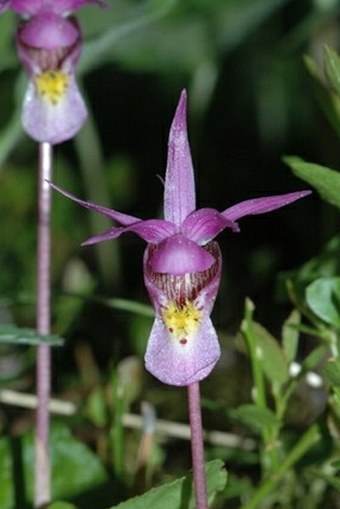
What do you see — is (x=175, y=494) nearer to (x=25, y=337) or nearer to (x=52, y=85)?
(x=25, y=337)

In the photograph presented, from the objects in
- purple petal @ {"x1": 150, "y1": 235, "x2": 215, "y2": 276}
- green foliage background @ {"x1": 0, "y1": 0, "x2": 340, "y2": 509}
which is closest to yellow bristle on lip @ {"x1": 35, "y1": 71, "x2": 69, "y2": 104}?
green foliage background @ {"x1": 0, "y1": 0, "x2": 340, "y2": 509}

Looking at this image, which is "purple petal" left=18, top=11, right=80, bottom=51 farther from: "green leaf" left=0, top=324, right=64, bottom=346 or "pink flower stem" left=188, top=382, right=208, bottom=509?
"pink flower stem" left=188, top=382, right=208, bottom=509

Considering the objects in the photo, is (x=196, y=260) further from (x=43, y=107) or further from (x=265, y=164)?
(x=265, y=164)

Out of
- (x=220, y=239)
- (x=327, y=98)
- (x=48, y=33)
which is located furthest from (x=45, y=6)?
(x=220, y=239)

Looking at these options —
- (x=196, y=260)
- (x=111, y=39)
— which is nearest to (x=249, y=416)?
(x=196, y=260)

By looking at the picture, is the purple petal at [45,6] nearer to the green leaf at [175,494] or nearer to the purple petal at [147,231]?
the purple petal at [147,231]

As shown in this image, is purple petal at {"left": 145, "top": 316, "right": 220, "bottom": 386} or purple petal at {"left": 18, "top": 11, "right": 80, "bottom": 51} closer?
purple petal at {"left": 145, "top": 316, "right": 220, "bottom": 386}
